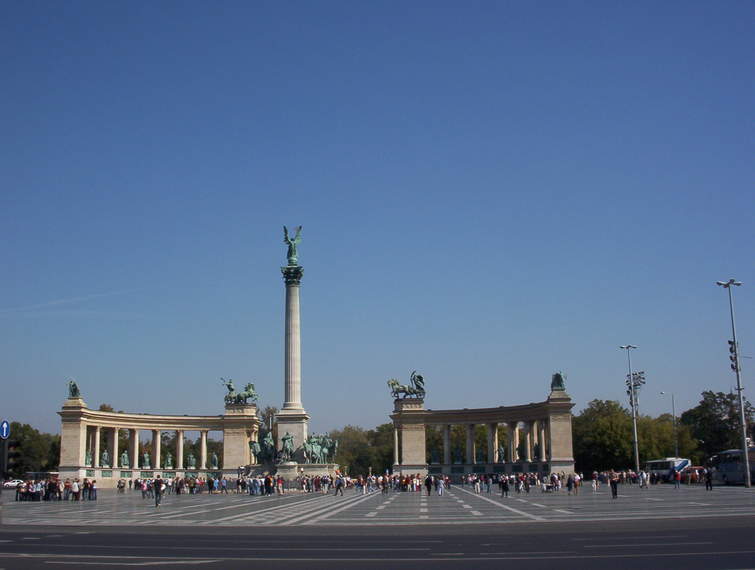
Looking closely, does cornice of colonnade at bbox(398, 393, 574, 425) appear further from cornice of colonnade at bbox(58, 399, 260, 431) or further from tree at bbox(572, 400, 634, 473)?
cornice of colonnade at bbox(58, 399, 260, 431)

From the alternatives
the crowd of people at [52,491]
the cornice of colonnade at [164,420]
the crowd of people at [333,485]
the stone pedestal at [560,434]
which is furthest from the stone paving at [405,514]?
the cornice of colonnade at [164,420]

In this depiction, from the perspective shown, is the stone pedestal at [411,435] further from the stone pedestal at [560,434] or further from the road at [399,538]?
the road at [399,538]

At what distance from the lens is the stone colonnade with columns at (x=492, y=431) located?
90.6m

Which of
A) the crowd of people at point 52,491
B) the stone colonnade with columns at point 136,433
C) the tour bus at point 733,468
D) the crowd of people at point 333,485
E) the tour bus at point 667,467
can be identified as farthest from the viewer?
the stone colonnade with columns at point 136,433

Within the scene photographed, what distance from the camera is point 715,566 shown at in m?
17.0

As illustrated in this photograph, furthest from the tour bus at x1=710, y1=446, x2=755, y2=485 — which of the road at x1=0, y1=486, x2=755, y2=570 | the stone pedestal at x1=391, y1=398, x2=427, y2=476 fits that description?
the stone pedestal at x1=391, y1=398, x2=427, y2=476

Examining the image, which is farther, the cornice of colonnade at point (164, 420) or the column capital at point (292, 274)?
the cornice of colonnade at point (164, 420)

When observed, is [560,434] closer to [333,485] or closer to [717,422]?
[333,485]

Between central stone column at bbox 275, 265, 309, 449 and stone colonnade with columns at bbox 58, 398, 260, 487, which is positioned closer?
central stone column at bbox 275, 265, 309, 449

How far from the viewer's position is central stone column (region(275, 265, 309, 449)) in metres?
84.1

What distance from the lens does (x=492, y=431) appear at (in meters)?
101

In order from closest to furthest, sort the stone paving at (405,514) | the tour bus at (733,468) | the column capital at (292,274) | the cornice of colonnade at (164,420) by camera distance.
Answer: the stone paving at (405,514)
the tour bus at (733,468)
the column capital at (292,274)
the cornice of colonnade at (164,420)

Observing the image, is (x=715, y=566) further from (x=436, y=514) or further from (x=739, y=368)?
(x=739, y=368)

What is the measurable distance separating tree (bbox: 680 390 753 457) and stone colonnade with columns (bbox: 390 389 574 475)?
37839mm
